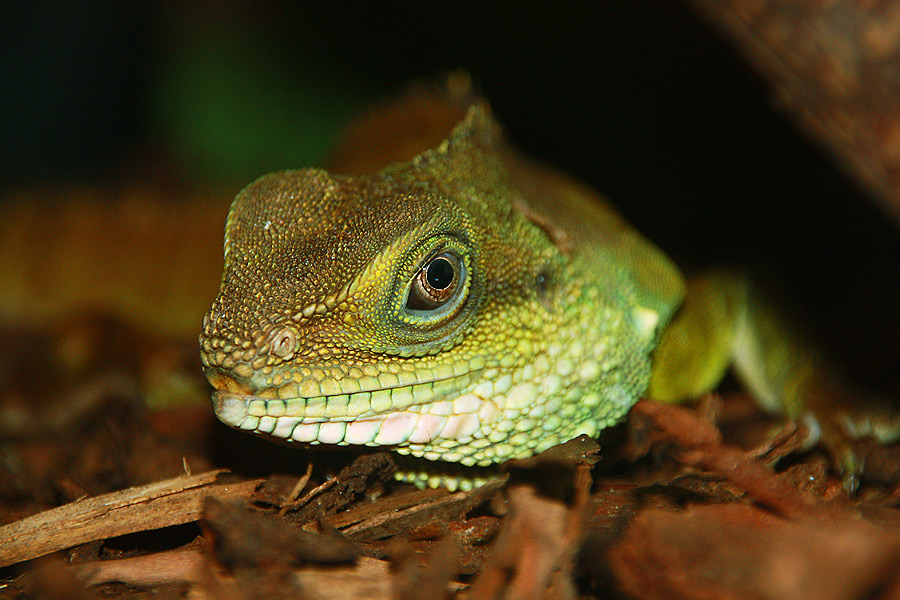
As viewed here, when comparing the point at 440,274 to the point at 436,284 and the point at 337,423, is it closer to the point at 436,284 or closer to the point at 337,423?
the point at 436,284

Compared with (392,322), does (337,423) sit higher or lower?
lower

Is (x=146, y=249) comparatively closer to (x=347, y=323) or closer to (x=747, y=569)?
(x=347, y=323)

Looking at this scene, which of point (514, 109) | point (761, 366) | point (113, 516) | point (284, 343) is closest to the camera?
point (284, 343)

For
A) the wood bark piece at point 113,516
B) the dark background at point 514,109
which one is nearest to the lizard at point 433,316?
the wood bark piece at point 113,516

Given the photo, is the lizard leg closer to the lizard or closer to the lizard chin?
the lizard

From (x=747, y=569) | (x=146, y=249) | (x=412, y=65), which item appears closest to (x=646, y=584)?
(x=747, y=569)

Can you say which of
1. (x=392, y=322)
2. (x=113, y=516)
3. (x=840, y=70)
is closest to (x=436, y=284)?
(x=392, y=322)

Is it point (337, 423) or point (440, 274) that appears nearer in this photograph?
point (337, 423)
